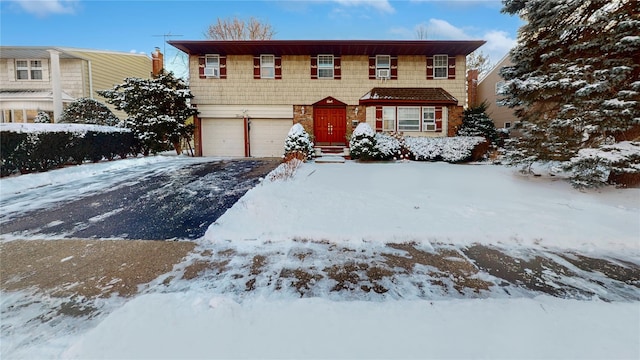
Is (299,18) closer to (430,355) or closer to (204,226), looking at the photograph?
(204,226)

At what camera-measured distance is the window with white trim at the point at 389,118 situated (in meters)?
16.2

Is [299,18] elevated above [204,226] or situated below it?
above

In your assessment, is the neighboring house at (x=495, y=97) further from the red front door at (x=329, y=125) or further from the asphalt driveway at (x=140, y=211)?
the asphalt driveway at (x=140, y=211)

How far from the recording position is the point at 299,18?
14.8 metres

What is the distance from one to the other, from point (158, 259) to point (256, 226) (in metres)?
1.49

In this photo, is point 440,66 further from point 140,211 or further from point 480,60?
point 480,60

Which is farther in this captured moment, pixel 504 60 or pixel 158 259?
pixel 504 60

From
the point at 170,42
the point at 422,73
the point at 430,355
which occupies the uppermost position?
the point at 170,42

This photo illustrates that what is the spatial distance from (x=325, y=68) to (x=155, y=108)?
27.5ft

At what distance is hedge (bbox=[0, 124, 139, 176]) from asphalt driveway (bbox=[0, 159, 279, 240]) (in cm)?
172

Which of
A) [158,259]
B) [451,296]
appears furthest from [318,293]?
[158,259]

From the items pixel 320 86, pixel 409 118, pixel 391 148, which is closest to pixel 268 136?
pixel 320 86

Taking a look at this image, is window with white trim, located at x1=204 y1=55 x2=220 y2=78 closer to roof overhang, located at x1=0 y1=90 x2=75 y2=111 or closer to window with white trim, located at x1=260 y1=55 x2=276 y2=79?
window with white trim, located at x1=260 y1=55 x2=276 y2=79

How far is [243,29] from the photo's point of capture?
29.4 metres
